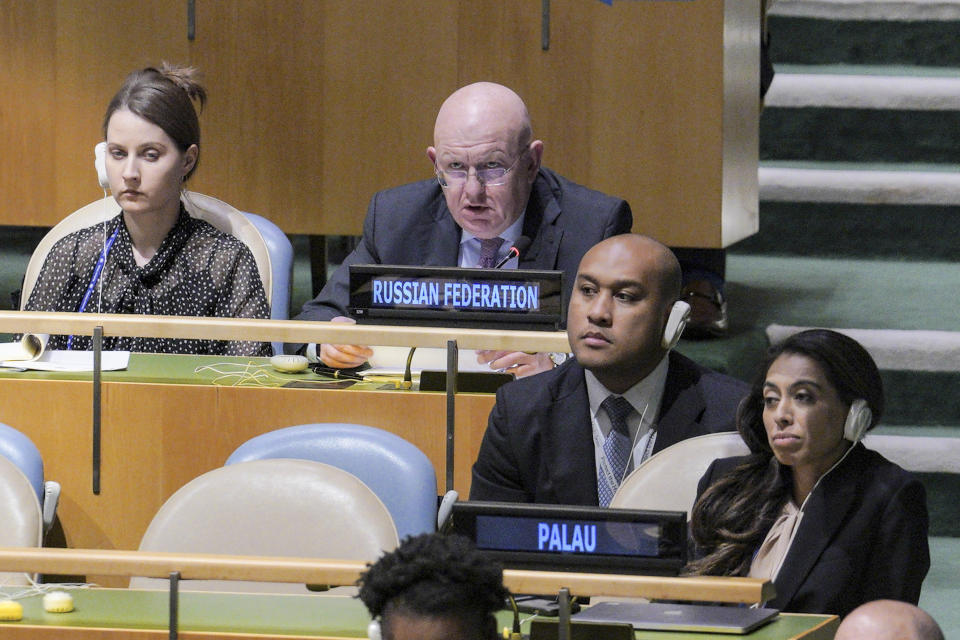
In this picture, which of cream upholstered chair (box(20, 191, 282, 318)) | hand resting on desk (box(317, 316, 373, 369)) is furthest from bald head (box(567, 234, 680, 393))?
cream upholstered chair (box(20, 191, 282, 318))

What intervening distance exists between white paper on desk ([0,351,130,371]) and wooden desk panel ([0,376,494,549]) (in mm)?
119

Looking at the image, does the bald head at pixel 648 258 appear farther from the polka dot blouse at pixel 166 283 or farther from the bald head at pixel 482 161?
the polka dot blouse at pixel 166 283

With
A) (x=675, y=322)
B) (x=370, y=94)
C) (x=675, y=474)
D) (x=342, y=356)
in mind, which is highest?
(x=370, y=94)

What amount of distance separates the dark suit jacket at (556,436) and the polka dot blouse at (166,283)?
36.3 inches

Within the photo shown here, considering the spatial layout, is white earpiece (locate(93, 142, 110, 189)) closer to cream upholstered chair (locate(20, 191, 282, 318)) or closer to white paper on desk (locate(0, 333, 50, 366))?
cream upholstered chair (locate(20, 191, 282, 318))

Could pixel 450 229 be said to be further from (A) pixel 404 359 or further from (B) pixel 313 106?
(B) pixel 313 106

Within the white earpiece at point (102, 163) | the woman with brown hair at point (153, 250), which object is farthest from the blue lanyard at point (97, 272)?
the white earpiece at point (102, 163)

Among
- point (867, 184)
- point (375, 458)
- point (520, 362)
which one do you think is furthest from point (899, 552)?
point (867, 184)

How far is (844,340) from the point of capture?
2359mm

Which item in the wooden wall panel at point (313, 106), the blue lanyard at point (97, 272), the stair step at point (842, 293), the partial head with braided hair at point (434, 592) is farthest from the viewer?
the stair step at point (842, 293)

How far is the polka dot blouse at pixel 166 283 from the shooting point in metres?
3.45

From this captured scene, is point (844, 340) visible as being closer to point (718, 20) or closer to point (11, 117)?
point (718, 20)

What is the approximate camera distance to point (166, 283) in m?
3.48

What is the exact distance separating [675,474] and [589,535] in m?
0.58
